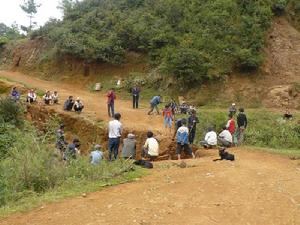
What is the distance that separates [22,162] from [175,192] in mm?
3142

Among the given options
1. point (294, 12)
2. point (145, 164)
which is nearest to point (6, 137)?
point (145, 164)

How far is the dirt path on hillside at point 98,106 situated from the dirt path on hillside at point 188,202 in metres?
8.02

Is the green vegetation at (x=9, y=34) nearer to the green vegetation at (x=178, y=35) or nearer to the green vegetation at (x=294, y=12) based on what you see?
the green vegetation at (x=178, y=35)

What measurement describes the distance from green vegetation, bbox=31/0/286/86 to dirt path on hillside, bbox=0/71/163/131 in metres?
2.75

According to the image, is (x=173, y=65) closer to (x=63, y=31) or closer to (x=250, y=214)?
(x=63, y=31)

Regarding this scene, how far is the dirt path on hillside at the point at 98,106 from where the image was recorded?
64.9ft

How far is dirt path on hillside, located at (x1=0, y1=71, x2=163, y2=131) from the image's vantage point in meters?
19.8

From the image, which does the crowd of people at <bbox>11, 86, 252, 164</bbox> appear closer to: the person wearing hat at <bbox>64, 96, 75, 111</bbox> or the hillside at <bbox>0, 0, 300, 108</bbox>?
the person wearing hat at <bbox>64, 96, 75, 111</bbox>

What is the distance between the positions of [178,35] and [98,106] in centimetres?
734

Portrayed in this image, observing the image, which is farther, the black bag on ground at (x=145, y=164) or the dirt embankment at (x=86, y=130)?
the dirt embankment at (x=86, y=130)

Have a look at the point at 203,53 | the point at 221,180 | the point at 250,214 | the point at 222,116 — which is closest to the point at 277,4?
the point at 203,53

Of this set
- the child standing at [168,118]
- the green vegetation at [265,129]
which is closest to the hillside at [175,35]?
the green vegetation at [265,129]

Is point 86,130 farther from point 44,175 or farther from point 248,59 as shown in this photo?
point 44,175

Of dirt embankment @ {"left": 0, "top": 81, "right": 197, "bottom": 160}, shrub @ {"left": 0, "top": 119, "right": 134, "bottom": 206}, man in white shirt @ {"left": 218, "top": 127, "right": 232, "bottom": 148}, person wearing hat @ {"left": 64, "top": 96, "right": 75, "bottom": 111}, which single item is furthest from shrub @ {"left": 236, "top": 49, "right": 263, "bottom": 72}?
shrub @ {"left": 0, "top": 119, "right": 134, "bottom": 206}
